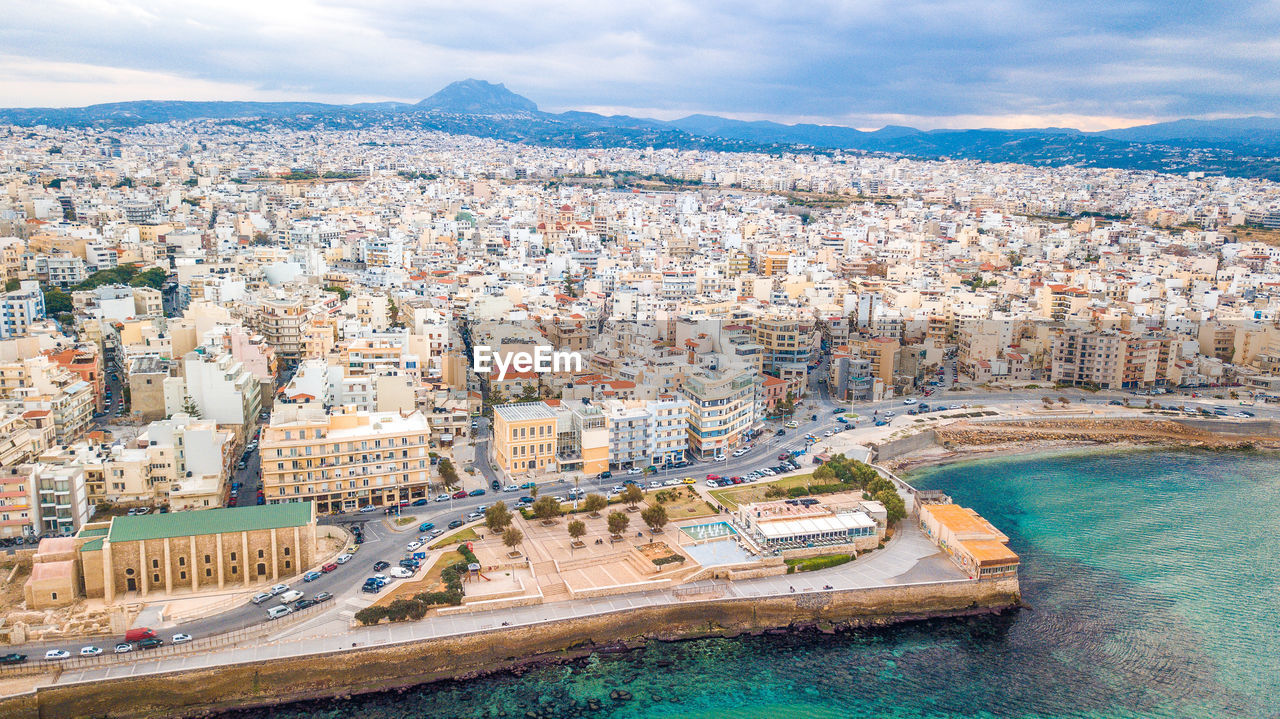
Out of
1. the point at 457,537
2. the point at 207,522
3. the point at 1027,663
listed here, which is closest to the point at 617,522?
the point at 457,537

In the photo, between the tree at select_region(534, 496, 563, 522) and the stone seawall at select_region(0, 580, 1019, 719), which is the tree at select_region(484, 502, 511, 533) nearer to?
the tree at select_region(534, 496, 563, 522)

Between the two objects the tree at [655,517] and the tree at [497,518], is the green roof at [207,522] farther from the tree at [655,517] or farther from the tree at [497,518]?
the tree at [655,517]

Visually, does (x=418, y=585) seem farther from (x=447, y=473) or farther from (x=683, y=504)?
(x=683, y=504)

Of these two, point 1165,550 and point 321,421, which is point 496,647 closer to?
point 321,421

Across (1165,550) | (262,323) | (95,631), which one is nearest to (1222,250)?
(1165,550)

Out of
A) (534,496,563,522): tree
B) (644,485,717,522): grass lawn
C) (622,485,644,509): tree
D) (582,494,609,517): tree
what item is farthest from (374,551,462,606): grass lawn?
(644,485,717,522): grass lawn

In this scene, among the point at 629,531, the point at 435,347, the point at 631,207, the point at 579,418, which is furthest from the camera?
the point at 631,207

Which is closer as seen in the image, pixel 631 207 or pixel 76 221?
pixel 76 221

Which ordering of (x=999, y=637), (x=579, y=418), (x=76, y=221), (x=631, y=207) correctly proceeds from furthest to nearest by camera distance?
(x=631, y=207) → (x=76, y=221) → (x=579, y=418) → (x=999, y=637)
